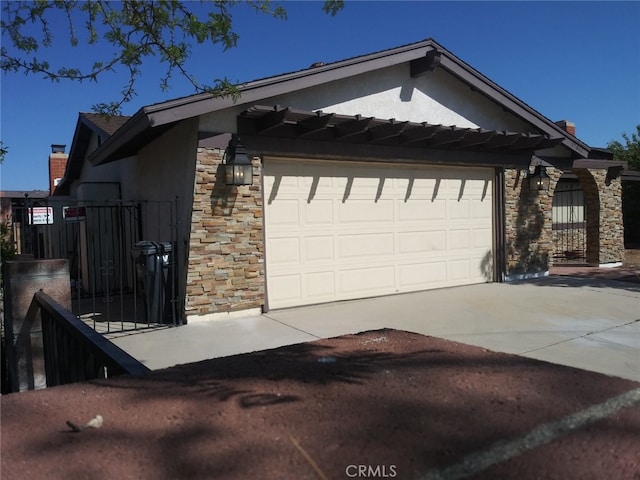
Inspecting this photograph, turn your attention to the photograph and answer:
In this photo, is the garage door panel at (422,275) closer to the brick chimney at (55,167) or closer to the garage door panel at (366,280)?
the garage door panel at (366,280)

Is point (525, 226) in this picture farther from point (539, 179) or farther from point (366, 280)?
point (366, 280)

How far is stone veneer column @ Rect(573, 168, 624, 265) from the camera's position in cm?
1421

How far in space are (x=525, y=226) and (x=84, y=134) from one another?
470 inches

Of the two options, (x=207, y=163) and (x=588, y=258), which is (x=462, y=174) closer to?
(x=207, y=163)

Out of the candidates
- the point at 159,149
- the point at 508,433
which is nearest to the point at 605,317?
the point at 508,433

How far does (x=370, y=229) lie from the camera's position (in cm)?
923

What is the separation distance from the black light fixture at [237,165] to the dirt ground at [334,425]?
15.1ft

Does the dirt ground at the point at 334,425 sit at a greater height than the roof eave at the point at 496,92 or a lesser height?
lesser

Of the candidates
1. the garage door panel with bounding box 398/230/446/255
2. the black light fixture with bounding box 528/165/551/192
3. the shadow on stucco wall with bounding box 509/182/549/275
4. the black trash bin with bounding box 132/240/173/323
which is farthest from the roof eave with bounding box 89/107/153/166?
the black light fixture with bounding box 528/165/551/192

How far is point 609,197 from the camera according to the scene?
47.4ft

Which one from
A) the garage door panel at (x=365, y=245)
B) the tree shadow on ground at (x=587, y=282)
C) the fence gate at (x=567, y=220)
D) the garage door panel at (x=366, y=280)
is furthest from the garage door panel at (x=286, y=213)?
the fence gate at (x=567, y=220)

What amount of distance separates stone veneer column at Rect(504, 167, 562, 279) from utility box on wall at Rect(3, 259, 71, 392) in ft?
29.2

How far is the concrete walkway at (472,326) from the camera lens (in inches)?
224

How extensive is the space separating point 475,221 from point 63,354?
8775 mm
